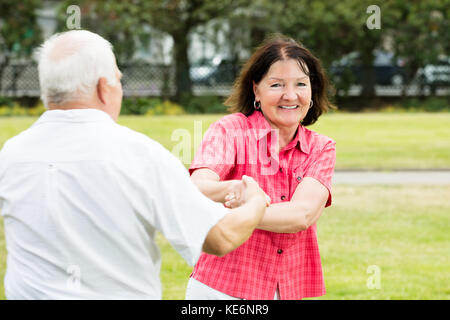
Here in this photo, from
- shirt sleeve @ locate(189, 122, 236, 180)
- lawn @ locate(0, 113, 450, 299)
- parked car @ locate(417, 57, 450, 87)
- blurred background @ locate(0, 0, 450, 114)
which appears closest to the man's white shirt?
shirt sleeve @ locate(189, 122, 236, 180)

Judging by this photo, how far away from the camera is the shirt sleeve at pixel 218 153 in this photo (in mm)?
3164

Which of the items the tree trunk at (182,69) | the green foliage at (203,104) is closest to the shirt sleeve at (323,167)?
the green foliage at (203,104)

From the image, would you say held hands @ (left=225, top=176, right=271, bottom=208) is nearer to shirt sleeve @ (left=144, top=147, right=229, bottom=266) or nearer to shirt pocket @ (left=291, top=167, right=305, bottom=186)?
shirt sleeve @ (left=144, top=147, right=229, bottom=266)

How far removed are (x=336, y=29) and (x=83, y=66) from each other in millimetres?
23406

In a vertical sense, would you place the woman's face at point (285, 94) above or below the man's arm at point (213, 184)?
above

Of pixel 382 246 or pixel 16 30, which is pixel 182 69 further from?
pixel 382 246

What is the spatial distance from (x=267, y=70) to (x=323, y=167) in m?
0.52

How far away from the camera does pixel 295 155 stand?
334 centimetres

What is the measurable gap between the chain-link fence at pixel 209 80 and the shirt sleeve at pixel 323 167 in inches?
832

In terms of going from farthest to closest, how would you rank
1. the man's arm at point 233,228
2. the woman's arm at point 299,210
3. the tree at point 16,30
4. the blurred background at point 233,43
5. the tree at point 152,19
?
the tree at point 16,30
the blurred background at point 233,43
the tree at point 152,19
the woman's arm at point 299,210
the man's arm at point 233,228

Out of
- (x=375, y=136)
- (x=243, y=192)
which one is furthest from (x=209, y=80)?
(x=243, y=192)

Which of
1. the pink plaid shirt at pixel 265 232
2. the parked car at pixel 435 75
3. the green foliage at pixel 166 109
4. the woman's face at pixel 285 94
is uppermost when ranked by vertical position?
the woman's face at pixel 285 94

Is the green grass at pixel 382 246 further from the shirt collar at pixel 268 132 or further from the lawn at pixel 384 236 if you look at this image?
the shirt collar at pixel 268 132

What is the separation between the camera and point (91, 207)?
2.34m
